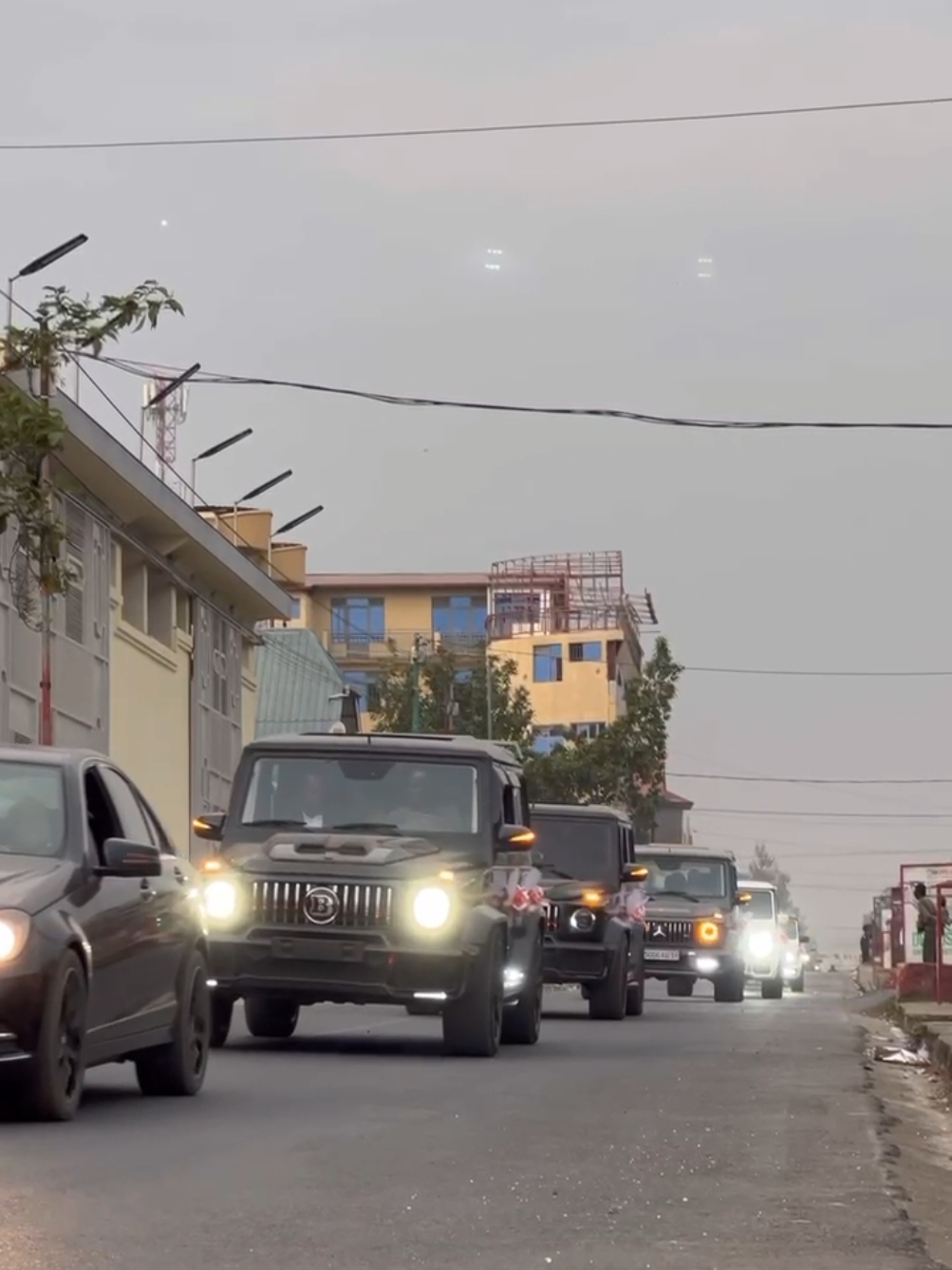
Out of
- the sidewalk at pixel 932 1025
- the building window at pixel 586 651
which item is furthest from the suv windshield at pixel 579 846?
the building window at pixel 586 651

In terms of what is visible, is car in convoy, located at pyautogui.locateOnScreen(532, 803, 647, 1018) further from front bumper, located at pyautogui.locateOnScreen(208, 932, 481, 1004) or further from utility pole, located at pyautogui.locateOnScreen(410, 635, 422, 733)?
utility pole, located at pyautogui.locateOnScreen(410, 635, 422, 733)

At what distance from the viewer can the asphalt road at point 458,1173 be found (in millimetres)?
7547

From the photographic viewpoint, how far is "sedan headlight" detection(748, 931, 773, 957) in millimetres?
43344

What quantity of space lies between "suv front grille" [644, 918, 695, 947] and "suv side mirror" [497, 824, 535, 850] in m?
16.2

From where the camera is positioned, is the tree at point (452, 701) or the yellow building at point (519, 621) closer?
the tree at point (452, 701)

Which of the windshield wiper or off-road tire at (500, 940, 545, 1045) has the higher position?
the windshield wiper

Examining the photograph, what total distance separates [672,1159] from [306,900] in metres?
6.86

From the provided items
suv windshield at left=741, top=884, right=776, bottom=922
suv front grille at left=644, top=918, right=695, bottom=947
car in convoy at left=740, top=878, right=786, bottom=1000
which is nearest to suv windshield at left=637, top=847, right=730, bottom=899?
suv front grille at left=644, top=918, right=695, bottom=947

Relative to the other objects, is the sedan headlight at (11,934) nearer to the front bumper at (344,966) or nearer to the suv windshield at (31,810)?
the suv windshield at (31,810)

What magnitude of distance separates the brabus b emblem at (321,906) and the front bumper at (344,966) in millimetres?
115

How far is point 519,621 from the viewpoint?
11700 cm

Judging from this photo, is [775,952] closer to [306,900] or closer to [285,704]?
[306,900]

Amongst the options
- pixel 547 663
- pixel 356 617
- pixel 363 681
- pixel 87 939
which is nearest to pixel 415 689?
pixel 363 681

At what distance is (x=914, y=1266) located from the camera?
7430mm
